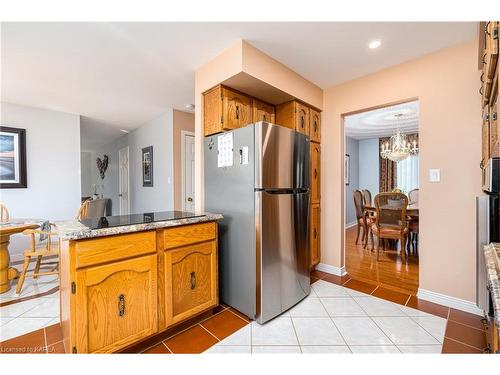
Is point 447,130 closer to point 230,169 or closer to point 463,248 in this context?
point 463,248

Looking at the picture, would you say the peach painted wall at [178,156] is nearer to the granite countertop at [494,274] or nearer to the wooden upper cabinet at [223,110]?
the wooden upper cabinet at [223,110]

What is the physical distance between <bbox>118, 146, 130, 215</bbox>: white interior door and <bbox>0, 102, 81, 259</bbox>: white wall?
4.56ft

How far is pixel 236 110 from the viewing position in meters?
2.17

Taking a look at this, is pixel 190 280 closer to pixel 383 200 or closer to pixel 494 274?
pixel 494 274

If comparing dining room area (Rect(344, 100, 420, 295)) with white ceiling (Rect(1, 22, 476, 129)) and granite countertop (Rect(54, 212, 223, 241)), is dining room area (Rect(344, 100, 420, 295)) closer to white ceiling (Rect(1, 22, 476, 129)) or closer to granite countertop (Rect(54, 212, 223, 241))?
white ceiling (Rect(1, 22, 476, 129))

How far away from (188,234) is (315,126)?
2.05m

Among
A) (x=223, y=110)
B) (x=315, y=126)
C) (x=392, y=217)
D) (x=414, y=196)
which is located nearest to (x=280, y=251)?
(x=223, y=110)

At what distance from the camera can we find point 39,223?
8.03 feet

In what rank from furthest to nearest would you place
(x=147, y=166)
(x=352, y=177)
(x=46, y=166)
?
(x=352, y=177) < (x=147, y=166) < (x=46, y=166)

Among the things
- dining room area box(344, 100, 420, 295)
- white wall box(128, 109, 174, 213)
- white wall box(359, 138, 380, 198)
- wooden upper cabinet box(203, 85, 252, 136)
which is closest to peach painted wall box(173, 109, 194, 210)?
white wall box(128, 109, 174, 213)

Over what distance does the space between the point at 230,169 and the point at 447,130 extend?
1.97 metres

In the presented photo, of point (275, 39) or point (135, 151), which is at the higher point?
point (275, 39)
